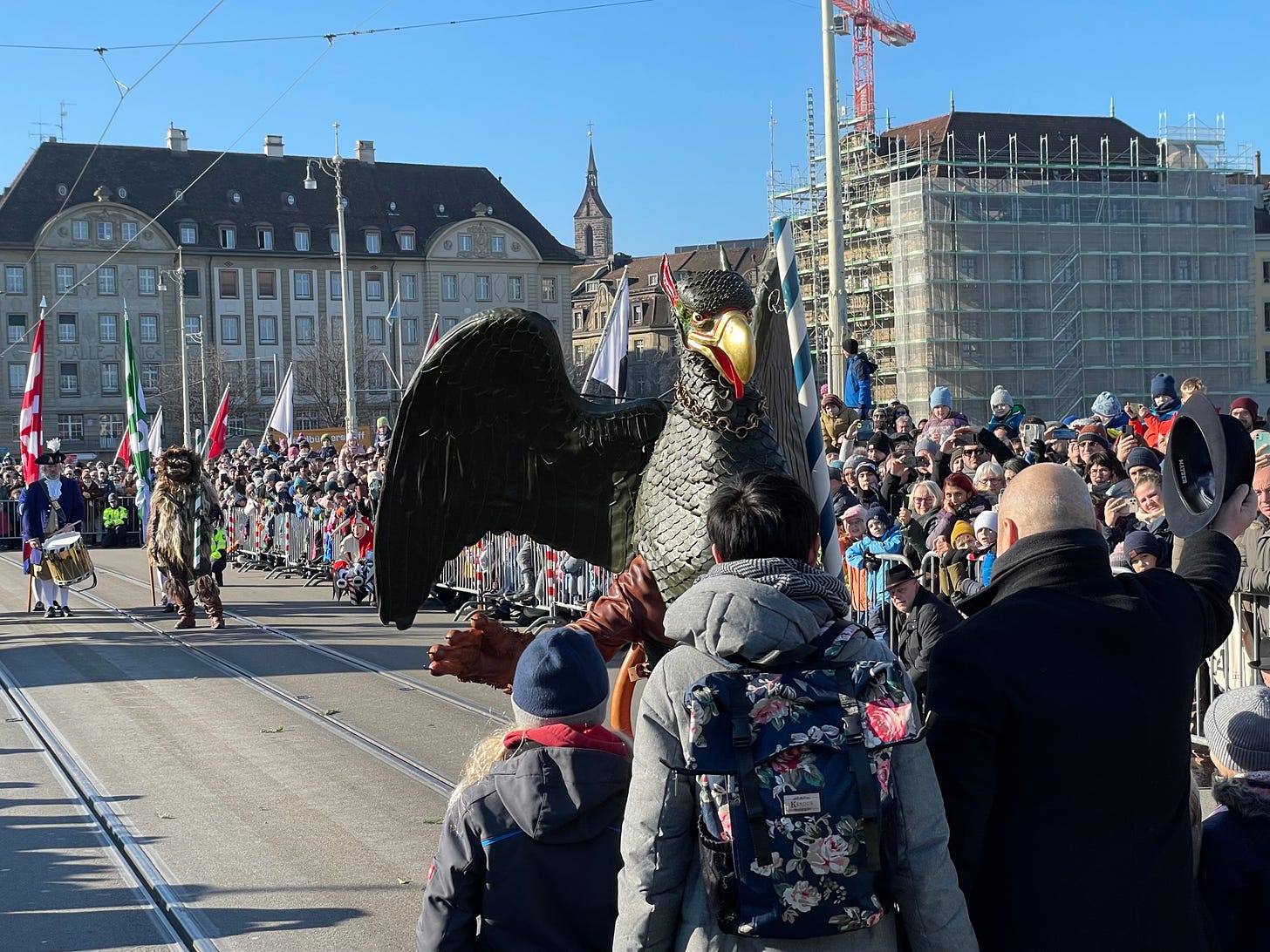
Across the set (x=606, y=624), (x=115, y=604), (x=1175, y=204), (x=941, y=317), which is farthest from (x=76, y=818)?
(x=1175, y=204)

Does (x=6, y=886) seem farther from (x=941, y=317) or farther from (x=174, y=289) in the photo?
(x=174, y=289)

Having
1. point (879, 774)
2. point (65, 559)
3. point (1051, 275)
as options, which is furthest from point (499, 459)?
point (1051, 275)

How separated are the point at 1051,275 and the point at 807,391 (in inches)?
1617

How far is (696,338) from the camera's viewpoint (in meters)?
5.38

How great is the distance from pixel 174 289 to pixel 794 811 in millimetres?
72556

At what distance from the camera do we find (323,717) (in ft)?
30.5

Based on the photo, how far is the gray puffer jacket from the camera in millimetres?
2369

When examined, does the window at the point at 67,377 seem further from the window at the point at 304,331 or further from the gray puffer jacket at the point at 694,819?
the gray puffer jacket at the point at 694,819

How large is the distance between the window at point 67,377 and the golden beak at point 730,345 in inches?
2799

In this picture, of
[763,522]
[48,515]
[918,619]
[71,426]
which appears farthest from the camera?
[71,426]

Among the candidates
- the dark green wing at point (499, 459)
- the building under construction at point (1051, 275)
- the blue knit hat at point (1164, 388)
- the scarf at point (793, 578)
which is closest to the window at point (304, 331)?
Result: the building under construction at point (1051, 275)

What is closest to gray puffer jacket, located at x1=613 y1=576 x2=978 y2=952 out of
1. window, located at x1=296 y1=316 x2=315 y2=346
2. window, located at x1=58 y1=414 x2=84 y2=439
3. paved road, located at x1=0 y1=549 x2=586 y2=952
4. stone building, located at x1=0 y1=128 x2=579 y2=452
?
paved road, located at x1=0 y1=549 x2=586 y2=952

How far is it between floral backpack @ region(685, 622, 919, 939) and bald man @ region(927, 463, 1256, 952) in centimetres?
24

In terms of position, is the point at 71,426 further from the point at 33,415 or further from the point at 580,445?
the point at 580,445
